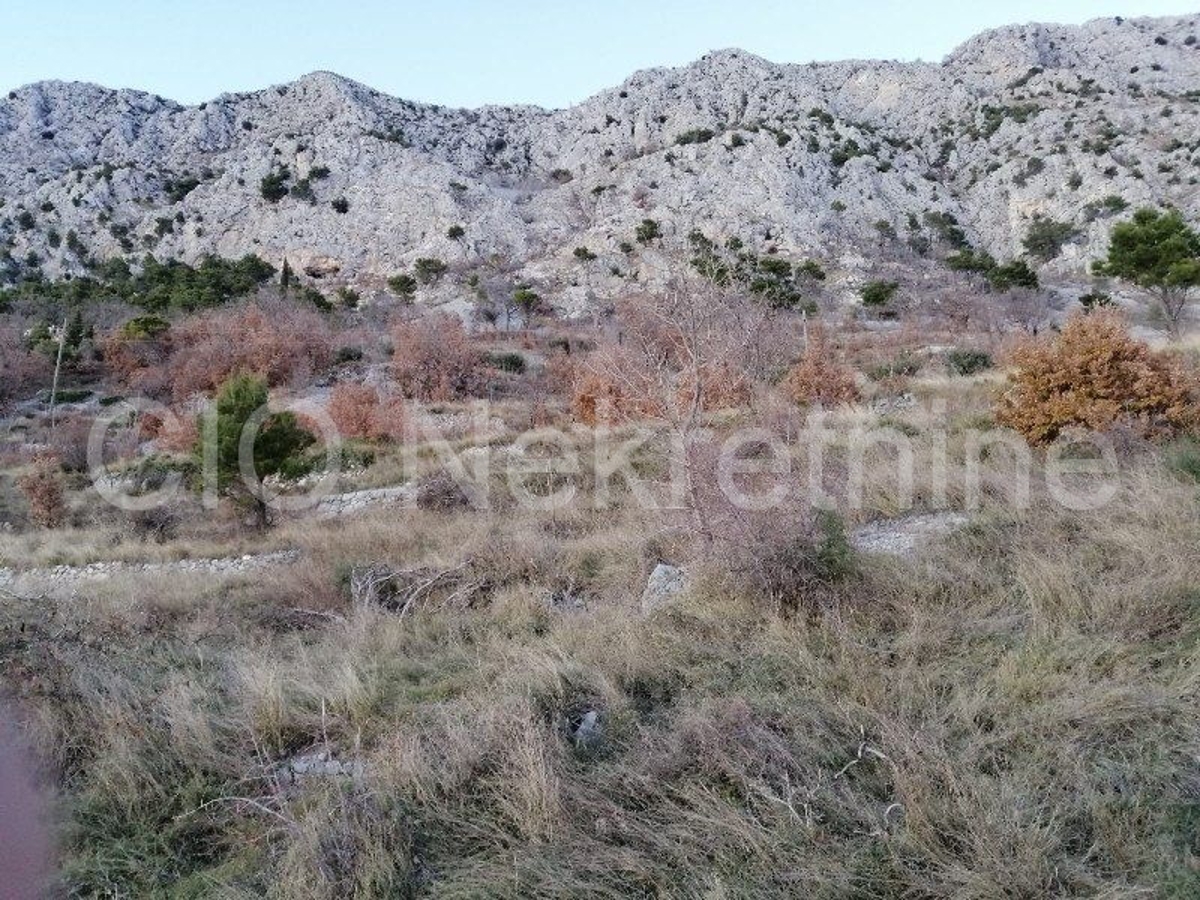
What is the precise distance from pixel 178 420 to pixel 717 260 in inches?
779

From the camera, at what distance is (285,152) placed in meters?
55.2

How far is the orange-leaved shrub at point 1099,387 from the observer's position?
881cm

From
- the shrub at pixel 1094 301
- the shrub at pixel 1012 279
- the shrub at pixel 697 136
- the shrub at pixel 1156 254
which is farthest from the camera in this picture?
the shrub at pixel 697 136

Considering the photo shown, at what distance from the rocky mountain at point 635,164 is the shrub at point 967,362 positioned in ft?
73.4

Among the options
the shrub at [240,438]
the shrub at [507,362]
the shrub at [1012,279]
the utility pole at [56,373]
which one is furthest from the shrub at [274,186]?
the shrub at [1012,279]

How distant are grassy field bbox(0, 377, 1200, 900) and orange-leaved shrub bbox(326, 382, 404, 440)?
1384 centimetres

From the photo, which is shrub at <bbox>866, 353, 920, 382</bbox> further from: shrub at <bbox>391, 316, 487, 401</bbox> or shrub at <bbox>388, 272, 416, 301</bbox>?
shrub at <bbox>388, 272, 416, 301</bbox>

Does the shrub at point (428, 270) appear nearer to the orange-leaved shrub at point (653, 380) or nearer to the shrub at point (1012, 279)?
the shrub at point (1012, 279)

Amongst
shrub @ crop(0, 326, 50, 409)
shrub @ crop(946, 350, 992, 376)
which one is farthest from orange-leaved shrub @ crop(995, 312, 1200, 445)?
shrub @ crop(0, 326, 50, 409)

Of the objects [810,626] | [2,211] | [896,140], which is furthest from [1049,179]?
[2,211]

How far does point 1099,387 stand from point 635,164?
1945 inches

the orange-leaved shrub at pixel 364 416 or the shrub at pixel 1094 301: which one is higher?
the shrub at pixel 1094 301

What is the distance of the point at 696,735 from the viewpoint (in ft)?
10.4

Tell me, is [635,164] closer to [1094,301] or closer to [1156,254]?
[1156,254]
